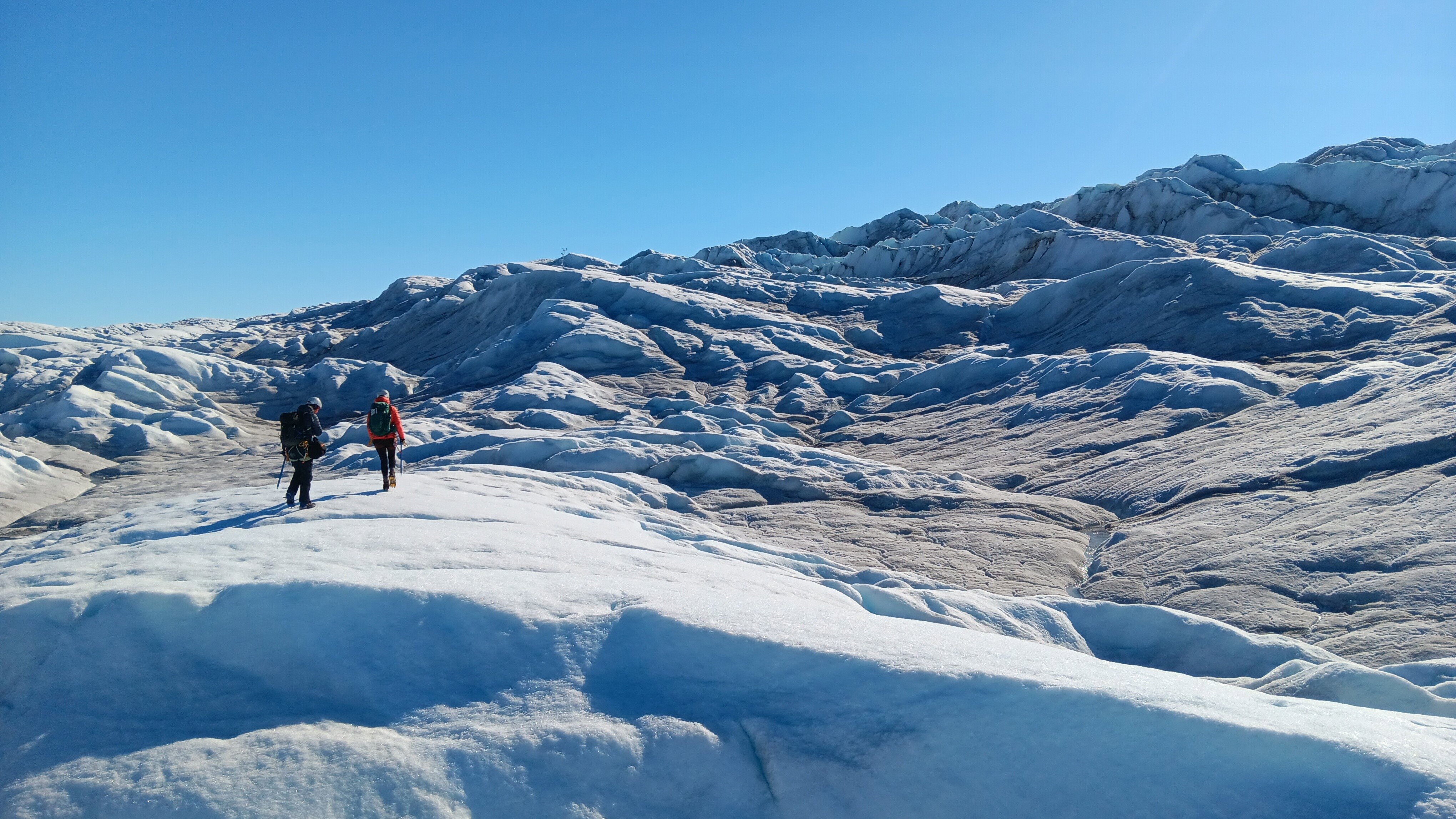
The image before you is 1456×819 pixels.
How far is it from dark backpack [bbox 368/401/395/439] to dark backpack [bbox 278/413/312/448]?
115 cm

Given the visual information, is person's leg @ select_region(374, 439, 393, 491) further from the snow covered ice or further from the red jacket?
the snow covered ice

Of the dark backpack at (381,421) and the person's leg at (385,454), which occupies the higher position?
the dark backpack at (381,421)

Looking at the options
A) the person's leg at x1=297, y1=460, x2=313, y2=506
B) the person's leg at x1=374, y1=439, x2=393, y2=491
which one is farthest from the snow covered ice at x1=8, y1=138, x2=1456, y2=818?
the person's leg at x1=297, y1=460, x2=313, y2=506

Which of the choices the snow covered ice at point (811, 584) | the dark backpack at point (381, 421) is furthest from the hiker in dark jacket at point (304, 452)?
the dark backpack at point (381, 421)

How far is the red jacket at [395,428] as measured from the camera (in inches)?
425

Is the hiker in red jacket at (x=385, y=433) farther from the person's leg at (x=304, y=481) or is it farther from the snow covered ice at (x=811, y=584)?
the person's leg at (x=304, y=481)

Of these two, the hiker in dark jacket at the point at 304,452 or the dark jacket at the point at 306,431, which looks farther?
the dark jacket at the point at 306,431

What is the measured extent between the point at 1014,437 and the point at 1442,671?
13392 mm

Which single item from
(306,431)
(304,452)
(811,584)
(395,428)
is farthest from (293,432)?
(811,584)

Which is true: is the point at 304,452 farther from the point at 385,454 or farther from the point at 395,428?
the point at 395,428

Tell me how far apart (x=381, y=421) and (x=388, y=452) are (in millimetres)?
410

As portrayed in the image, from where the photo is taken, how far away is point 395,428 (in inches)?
434

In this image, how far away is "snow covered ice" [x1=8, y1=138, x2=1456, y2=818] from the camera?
3.71 meters

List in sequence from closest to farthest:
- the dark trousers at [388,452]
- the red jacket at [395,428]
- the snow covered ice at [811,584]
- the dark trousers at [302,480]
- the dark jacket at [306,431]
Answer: the snow covered ice at [811,584] < the dark trousers at [302,480] < the dark jacket at [306,431] < the dark trousers at [388,452] < the red jacket at [395,428]
